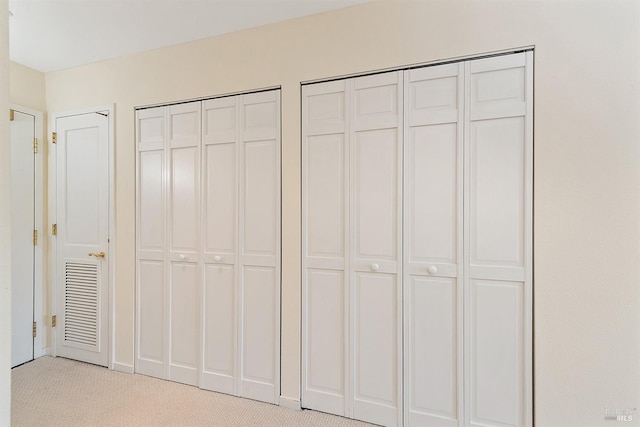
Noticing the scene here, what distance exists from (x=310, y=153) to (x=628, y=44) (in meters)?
1.76

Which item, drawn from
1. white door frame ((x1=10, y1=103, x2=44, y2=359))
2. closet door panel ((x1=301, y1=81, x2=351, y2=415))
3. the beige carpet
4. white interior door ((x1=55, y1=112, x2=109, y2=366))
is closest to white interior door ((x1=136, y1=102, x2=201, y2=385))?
the beige carpet

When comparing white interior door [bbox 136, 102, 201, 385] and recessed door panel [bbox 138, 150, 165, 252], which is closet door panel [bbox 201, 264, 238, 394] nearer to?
white interior door [bbox 136, 102, 201, 385]

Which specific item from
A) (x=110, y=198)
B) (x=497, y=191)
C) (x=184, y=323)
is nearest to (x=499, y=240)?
(x=497, y=191)

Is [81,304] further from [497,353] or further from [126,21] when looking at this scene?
[497,353]

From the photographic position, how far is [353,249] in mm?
2238

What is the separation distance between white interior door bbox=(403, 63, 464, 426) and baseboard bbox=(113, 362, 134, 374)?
220 centimetres

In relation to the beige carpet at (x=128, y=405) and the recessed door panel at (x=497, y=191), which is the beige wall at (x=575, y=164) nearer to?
the recessed door panel at (x=497, y=191)

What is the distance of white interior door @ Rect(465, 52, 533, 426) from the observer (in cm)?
190

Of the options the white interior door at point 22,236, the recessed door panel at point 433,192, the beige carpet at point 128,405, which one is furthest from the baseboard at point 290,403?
the white interior door at point 22,236

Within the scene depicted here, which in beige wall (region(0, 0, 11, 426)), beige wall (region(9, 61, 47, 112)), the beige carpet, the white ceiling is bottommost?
the beige carpet

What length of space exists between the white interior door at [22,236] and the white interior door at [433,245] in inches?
126

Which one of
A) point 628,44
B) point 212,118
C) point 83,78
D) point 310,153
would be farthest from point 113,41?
point 628,44

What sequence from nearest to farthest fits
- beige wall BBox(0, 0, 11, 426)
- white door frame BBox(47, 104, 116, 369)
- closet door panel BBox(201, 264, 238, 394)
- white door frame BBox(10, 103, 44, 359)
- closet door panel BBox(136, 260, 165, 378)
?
beige wall BBox(0, 0, 11, 426) < closet door panel BBox(201, 264, 238, 394) < closet door panel BBox(136, 260, 165, 378) < white door frame BBox(47, 104, 116, 369) < white door frame BBox(10, 103, 44, 359)

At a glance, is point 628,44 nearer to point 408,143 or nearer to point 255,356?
point 408,143
